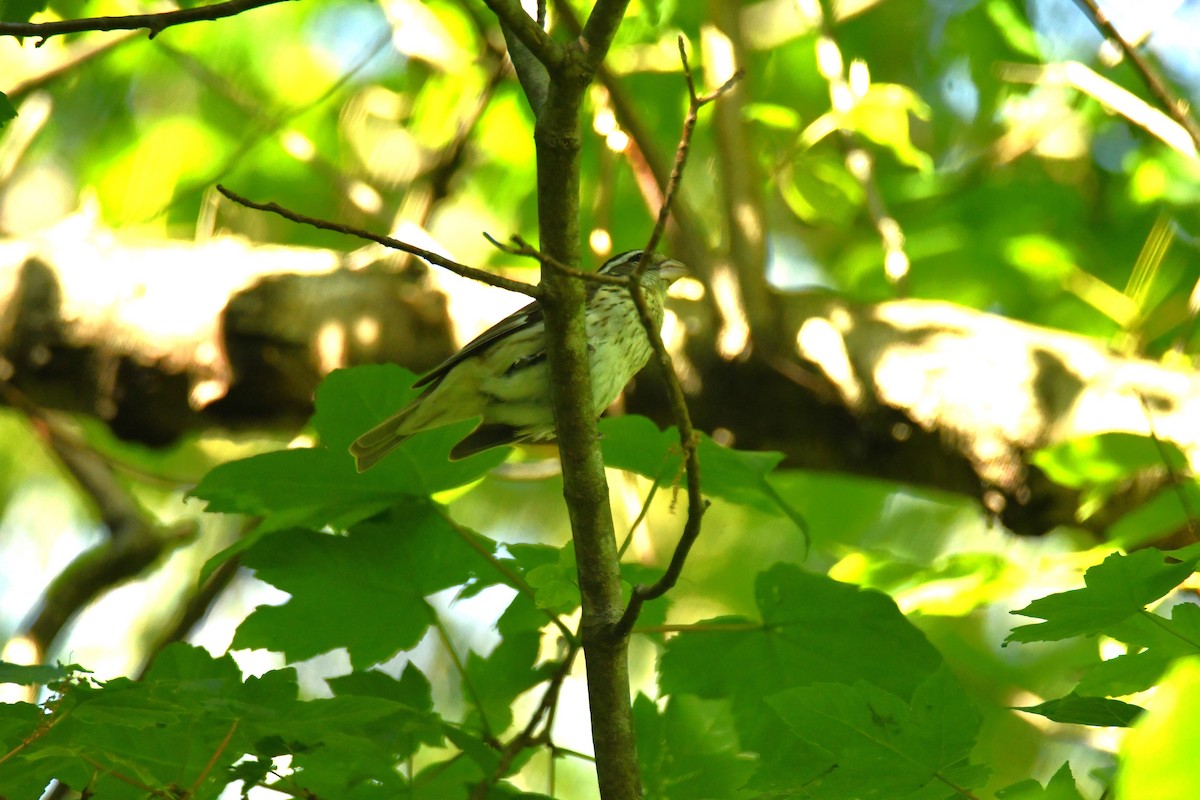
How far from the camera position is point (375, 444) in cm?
297

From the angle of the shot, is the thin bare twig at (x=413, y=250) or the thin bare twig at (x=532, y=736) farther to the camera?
the thin bare twig at (x=532, y=736)

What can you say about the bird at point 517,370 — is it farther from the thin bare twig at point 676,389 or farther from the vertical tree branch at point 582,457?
the thin bare twig at point 676,389

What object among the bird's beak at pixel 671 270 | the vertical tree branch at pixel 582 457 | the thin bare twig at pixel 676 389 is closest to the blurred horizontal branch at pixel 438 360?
the bird's beak at pixel 671 270

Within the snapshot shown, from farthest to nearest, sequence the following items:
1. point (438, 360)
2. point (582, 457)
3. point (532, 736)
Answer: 1. point (438, 360)
2. point (532, 736)
3. point (582, 457)

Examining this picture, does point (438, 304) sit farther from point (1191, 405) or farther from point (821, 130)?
point (1191, 405)

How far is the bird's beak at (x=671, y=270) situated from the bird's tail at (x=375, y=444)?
113cm

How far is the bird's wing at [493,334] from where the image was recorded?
365 cm

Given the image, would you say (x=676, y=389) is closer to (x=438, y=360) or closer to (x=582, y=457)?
(x=582, y=457)

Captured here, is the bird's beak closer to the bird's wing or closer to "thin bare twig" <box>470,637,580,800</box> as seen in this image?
the bird's wing

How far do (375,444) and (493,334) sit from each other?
90 cm

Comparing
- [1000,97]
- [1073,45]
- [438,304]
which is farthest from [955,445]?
[1073,45]

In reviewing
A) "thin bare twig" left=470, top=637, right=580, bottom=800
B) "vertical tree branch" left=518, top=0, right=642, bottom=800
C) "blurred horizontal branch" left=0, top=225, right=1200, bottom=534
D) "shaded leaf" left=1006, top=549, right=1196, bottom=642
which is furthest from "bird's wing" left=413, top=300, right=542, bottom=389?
"shaded leaf" left=1006, top=549, right=1196, bottom=642

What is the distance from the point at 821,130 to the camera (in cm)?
471

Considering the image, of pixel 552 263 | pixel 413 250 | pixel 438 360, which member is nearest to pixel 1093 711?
pixel 552 263
